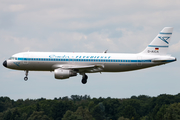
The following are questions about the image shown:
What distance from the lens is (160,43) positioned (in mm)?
82938

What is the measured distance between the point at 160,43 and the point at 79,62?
1830cm

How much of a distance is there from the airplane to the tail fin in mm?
1392

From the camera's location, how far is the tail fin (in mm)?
82062

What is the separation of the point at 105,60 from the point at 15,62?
18.2 meters

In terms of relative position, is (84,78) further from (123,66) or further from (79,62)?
(123,66)

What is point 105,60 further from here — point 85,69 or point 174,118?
point 174,118

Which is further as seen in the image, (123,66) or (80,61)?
(123,66)

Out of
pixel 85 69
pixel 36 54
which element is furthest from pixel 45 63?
pixel 85 69

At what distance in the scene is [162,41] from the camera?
83.0 metres

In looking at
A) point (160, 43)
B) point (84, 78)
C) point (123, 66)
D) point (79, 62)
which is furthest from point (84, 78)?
point (160, 43)

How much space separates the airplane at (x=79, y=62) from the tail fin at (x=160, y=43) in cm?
139

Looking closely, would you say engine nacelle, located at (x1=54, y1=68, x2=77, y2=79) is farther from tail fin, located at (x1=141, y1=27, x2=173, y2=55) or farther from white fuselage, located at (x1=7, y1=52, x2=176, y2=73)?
tail fin, located at (x1=141, y1=27, x2=173, y2=55)

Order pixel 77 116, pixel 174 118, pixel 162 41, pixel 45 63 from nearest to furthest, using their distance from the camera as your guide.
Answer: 1. pixel 45 63
2. pixel 162 41
3. pixel 174 118
4. pixel 77 116

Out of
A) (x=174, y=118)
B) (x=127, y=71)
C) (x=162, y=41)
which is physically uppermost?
(x=162, y=41)
